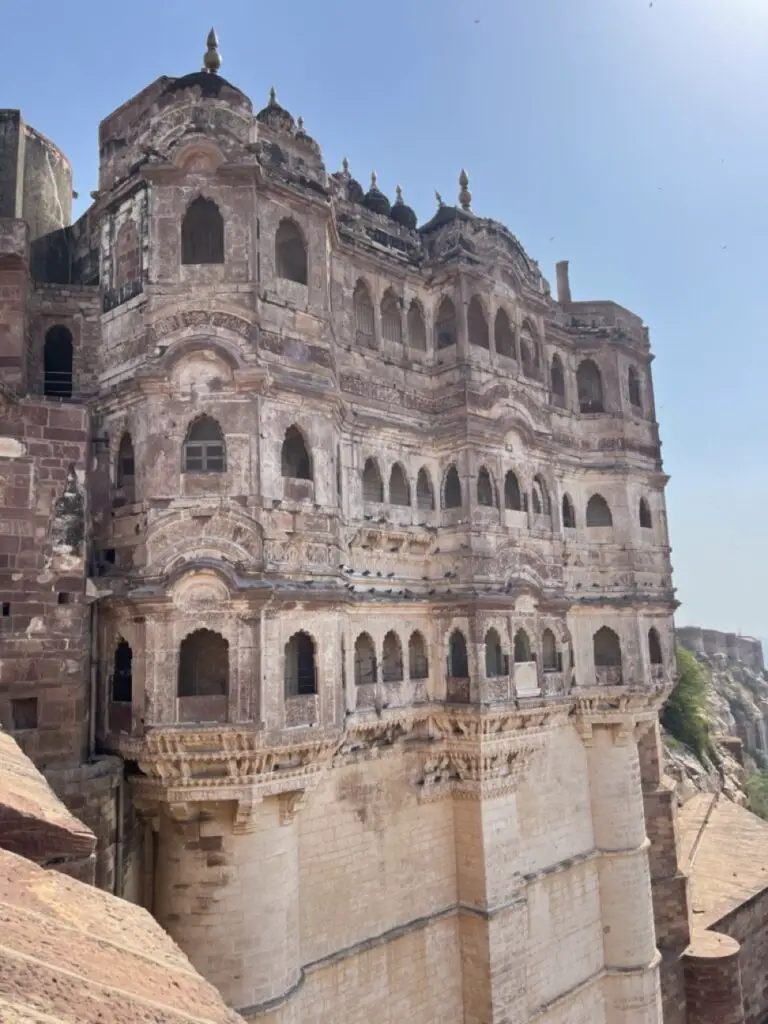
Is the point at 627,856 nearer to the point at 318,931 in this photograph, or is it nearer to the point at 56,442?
the point at 318,931

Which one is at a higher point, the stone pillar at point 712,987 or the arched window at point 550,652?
the arched window at point 550,652

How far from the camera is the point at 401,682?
16344 mm

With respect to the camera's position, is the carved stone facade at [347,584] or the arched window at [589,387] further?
the arched window at [589,387]

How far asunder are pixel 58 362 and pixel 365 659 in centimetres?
825

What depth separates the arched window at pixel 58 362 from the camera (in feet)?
47.2

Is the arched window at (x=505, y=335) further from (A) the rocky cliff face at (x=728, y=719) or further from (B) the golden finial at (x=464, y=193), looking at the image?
(A) the rocky cliff face at (x=728, y=719)

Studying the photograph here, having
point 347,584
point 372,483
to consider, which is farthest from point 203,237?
point 347,584

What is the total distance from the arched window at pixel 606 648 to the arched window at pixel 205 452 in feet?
41.0

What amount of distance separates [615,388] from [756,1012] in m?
20.8

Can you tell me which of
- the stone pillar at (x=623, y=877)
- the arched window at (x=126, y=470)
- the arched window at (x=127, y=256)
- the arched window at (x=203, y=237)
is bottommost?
the stone pillar at (x=623, y=877)

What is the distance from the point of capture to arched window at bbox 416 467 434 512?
17.8 metres

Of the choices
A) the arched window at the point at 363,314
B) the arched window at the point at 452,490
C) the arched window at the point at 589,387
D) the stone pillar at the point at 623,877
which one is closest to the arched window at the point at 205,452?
the arched window at the point at 363,314

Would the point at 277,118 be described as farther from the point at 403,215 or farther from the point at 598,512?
the point at 598,512

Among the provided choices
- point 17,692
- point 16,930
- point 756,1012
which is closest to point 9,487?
point 17,692
